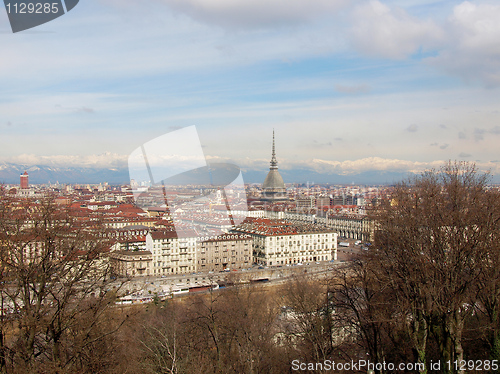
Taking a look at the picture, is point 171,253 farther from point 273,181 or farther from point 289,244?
point 273,181

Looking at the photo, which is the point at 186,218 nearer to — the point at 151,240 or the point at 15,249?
the point at 151,240

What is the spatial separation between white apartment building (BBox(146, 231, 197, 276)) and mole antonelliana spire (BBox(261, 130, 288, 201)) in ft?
124

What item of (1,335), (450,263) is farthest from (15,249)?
(450,263)

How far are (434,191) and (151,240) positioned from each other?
1569cm

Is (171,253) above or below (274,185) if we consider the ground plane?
below

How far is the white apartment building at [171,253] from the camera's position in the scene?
Result: 2114 cm

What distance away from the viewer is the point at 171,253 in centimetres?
2145

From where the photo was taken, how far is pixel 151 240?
21219mm

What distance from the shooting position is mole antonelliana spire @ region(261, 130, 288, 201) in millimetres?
61438

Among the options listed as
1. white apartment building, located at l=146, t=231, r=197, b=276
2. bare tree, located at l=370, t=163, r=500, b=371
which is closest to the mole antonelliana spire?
white apartment building, located at l=146, t=231, r=197, b=276

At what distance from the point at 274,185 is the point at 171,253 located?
4355 cm

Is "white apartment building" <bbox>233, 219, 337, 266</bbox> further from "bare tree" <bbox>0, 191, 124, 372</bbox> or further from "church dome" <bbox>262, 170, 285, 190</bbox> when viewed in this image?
"church dome" <bbox>262, 170, 285, 190</bbox>

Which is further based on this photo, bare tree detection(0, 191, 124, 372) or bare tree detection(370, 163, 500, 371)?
bare tree detection(370, 163, 500, 371)

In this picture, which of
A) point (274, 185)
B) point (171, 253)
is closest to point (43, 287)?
point (171, 253)
